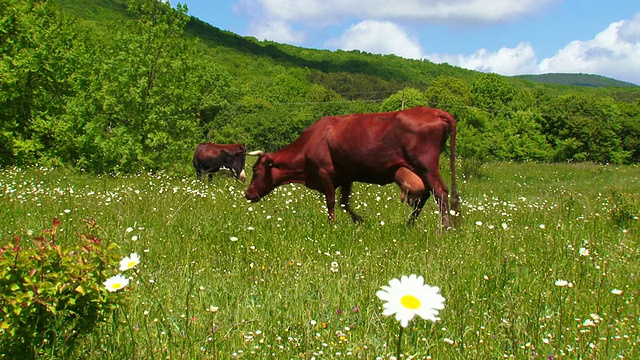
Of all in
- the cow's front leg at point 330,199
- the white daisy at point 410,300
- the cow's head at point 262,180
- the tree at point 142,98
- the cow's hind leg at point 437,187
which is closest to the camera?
the white daisy at point 410,300

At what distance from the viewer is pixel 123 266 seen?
2445 millimetres

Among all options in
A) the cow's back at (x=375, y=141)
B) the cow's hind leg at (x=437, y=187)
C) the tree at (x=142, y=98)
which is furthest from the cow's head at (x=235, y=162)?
the cow's hind leg at (x=437, y=187)

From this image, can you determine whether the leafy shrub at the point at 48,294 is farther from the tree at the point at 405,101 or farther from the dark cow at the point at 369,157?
the tree at the point at 405,101

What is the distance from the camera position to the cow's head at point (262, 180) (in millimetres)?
10031

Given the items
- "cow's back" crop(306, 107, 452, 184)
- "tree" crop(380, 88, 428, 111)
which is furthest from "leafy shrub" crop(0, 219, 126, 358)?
"tree" crop(380, 88, 428, 111)

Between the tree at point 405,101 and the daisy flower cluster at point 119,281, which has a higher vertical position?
the daisy flower cluster at point 119,281

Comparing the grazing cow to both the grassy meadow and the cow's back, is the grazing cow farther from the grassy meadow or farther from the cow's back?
the grassy meadow

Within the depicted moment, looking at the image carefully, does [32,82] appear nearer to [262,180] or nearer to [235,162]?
[235,162]

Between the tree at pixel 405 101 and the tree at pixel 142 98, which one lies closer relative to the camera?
the tree at pixel 142 98

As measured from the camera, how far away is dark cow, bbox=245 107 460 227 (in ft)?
26.1

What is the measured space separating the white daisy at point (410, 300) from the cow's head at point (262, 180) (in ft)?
27.4

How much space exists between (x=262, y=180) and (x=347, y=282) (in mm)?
6183

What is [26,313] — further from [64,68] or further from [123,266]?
[64,68]

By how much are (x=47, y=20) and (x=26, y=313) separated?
65.6 feet
